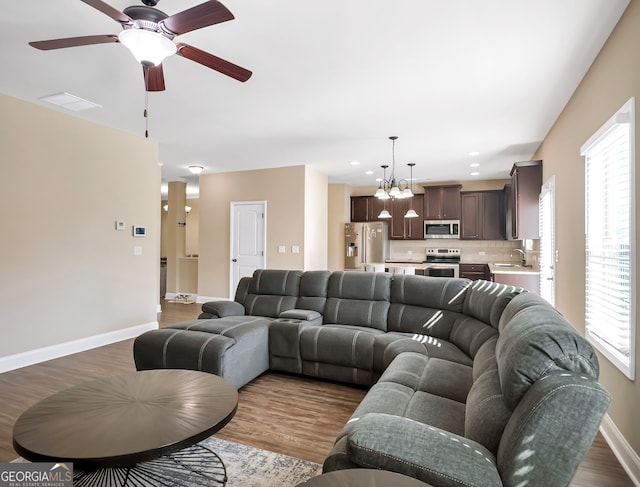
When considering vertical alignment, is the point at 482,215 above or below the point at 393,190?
below

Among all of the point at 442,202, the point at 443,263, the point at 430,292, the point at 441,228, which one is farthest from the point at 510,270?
the point at 430,292

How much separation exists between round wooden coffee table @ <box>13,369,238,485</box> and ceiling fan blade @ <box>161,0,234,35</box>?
6.35 ft

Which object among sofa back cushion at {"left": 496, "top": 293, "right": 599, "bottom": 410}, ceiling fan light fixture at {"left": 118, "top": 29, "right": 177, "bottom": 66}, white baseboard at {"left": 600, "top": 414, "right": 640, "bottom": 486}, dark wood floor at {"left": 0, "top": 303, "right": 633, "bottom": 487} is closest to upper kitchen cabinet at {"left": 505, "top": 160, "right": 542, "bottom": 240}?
white baseboard at {"left": 600, "top": 414, "right": 640, "bottom": 486}

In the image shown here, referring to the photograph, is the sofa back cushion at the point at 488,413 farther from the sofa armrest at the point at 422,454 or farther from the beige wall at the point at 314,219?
the beige wall at the point at 314,219

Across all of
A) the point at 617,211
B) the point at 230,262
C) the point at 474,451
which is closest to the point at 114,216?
the point at 230,262

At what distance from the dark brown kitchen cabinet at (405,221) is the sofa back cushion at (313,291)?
191 inches

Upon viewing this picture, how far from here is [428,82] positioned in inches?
130

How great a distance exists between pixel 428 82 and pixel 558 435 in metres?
3.05

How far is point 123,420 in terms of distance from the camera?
1.58 metres

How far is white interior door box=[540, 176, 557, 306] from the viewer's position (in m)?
4.24

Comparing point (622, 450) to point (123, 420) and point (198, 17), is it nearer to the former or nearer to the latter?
point (123, 420)

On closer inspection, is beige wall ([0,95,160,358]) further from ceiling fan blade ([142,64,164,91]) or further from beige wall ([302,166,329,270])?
beige wall ([302,166,329,270])

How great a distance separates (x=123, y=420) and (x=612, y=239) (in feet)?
10.3

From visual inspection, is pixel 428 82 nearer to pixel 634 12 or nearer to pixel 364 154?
pixel 634 12
